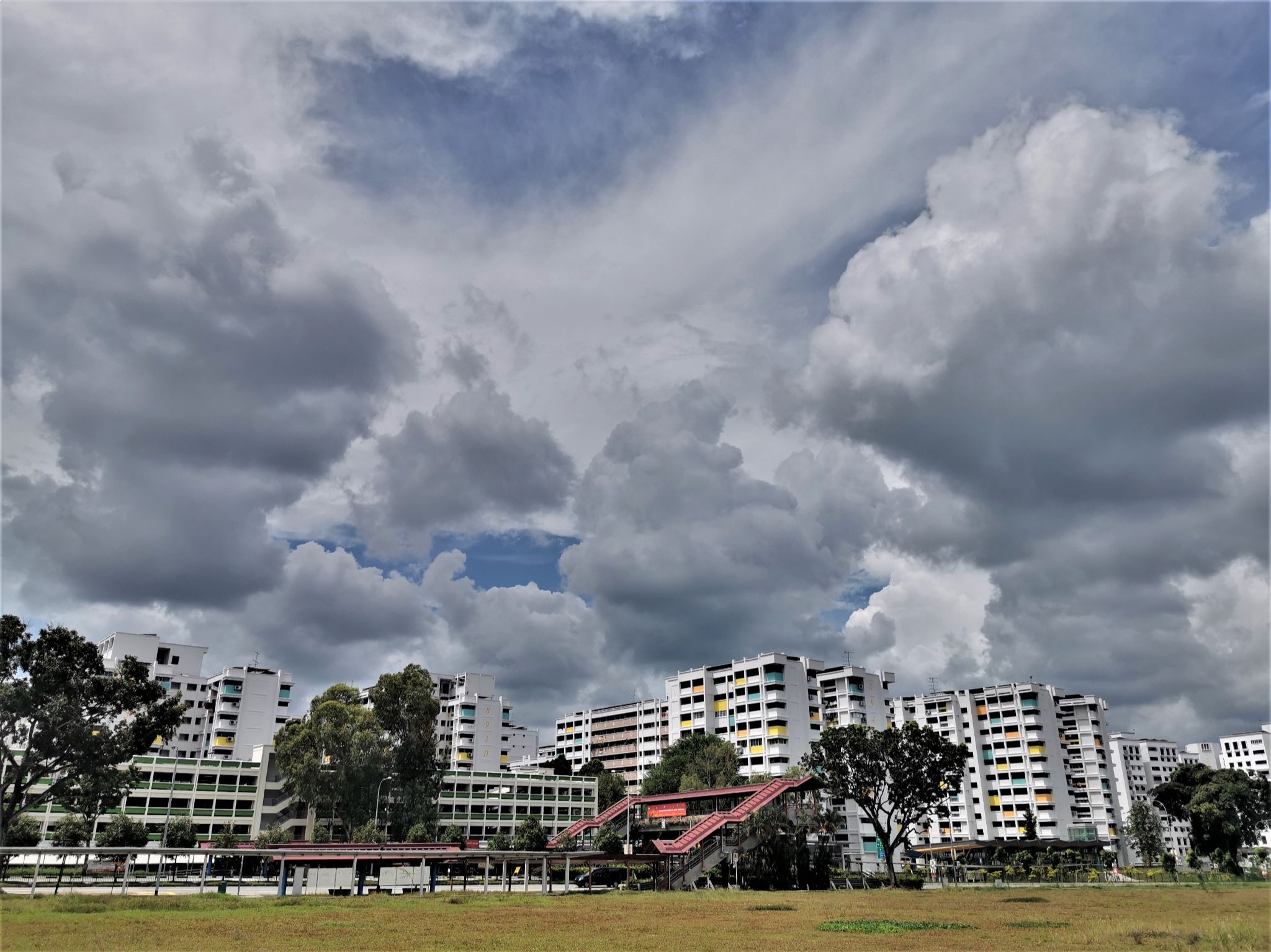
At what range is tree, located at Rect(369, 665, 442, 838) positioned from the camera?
91.6m

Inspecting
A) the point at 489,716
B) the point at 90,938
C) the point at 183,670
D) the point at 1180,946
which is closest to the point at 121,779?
the point at 90,938

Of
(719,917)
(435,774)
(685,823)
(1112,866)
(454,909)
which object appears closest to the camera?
(719,917)

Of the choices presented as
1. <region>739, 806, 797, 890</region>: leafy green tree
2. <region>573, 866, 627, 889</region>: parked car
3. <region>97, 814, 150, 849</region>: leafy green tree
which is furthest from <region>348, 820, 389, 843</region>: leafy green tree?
<region>739, 806, 797, 890</region>: leafy green tree

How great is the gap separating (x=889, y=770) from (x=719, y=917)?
3959 cm

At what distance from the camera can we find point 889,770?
7856 cm

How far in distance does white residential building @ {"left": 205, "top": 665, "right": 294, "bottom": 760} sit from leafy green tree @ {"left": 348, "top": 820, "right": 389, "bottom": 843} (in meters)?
60.5

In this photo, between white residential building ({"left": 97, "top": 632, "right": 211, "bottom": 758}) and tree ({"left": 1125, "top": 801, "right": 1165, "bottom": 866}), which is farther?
white residential building ({"left": 97, "top": 632, "right": 211, "bottom": 758})

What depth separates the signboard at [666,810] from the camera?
281ft

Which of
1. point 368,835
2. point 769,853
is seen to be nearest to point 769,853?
point 769,853

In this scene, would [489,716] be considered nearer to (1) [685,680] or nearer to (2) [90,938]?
(1) [685,680]

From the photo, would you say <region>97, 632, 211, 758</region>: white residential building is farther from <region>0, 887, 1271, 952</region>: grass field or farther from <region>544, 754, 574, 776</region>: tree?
<region>0, 887, 1271, 952</region>: grass field

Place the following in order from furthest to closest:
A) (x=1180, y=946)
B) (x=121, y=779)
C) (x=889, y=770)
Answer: (x=889, y=770)
(x=121, y=779)
(x=1180, y=946)

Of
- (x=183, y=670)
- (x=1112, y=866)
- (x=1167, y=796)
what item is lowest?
(x=1112, y=866)

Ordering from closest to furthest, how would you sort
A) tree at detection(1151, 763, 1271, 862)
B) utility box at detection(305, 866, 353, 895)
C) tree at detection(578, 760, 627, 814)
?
utility box at detection(305, 866, 353, 895) < tree at detection(1151, 763, 1271, 862) < tree at detection(578, 760, 627, 814)
